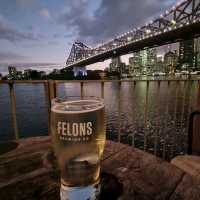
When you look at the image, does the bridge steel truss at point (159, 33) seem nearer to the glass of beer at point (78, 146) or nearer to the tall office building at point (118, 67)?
the tall office building at point (118, 67)

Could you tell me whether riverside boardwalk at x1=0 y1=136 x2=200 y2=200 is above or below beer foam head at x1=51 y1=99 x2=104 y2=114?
below

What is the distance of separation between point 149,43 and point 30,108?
15728 millimetres

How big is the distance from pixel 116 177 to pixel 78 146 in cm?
22

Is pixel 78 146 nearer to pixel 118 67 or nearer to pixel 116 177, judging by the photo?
pixel 116 177

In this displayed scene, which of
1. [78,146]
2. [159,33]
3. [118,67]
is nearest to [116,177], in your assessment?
[78,146]

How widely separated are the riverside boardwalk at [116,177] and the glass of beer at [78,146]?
8cm

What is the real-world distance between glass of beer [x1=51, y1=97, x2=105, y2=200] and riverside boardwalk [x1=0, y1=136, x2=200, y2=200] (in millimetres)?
76

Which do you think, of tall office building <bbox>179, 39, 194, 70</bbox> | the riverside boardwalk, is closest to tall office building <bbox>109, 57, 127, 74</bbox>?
tall office building <bbox>179, 39, 194, 70</bbox>

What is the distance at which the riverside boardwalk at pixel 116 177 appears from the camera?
48cm

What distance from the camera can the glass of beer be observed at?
16.1 inches

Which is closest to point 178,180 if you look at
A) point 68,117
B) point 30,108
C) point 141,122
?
point 68,117

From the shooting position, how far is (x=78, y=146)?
411 mm

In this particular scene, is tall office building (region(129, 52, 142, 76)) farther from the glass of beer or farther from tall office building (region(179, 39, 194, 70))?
the glass of beer

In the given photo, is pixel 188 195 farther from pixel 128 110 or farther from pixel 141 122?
pixel 128 110
